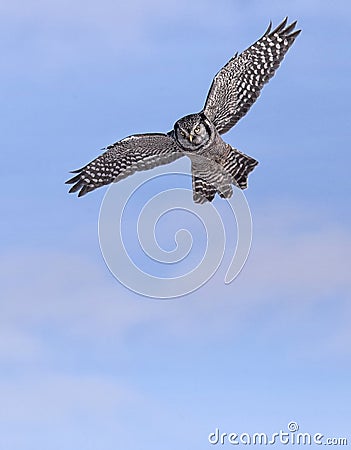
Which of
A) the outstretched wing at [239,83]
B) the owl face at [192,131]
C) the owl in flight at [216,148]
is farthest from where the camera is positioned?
the outstretched wing at [239,83]

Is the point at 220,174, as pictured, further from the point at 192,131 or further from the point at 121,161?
the point at 121,161

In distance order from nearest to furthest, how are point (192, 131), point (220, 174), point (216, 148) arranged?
1. point (192, 131)
2. point (216, 148)
3. point (220, 174)

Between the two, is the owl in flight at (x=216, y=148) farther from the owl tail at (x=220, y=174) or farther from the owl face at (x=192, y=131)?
the owl face at (x=192, y=131)

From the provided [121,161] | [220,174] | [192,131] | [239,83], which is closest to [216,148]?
[220,174]

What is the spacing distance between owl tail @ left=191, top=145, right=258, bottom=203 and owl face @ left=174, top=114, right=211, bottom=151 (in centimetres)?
51

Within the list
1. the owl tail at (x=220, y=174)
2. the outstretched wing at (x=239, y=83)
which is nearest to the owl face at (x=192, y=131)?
the owl tail at (x=220, y=174)

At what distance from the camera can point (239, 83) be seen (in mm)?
13945

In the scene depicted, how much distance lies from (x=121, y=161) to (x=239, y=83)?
7.28ft

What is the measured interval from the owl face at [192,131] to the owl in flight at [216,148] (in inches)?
5.3

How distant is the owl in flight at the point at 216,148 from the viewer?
13.5 m

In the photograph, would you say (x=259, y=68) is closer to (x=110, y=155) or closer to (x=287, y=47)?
(x=287, y=47)

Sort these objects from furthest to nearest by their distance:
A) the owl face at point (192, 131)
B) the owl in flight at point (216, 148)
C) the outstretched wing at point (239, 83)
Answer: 1. the outstretched wing at point (239, 83)
2. the owl in flight at point (216, 148)
3. the owl face at point (192, 131)

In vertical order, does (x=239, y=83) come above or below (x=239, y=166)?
above

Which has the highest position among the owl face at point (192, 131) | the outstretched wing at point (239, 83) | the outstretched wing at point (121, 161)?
the outstretched wing at point (239, 83)
